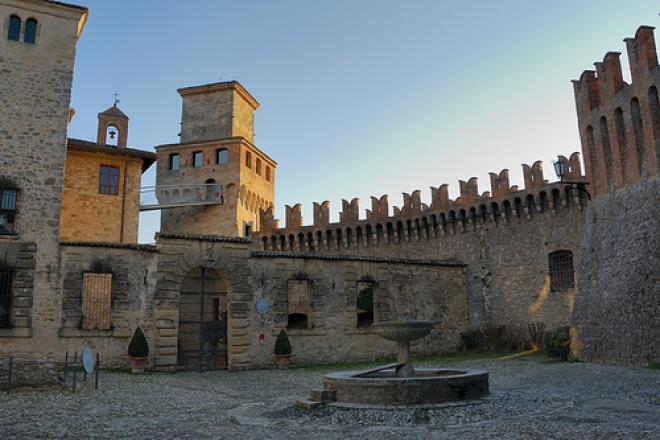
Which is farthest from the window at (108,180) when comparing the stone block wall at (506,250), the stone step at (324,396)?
the stone step at (324,396)

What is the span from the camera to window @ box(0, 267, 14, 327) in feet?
55.3

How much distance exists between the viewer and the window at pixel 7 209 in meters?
17.8

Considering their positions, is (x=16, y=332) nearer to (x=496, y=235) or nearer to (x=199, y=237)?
(x=199, y=237)

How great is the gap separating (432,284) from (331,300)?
17.5 feet

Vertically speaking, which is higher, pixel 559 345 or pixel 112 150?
pixel 112 150

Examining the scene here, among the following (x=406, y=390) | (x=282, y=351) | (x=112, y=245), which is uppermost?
(x=112, y=245)

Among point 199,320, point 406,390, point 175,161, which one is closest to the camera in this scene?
point 406,390

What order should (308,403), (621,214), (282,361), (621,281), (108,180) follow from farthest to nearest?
(108,180)
(282,361)
(621,214)
(621,281)
(308,403)

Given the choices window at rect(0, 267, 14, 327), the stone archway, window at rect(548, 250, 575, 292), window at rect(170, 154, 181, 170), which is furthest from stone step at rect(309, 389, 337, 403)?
window at rect(170, 154, 181, 170)

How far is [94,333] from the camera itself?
17.0 metres

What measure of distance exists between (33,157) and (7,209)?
193 centimetres

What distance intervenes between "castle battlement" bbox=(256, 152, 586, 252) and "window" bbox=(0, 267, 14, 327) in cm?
1682

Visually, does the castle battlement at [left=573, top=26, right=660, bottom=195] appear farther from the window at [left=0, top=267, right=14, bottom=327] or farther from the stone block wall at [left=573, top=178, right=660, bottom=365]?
Result: the window at [left=0, top=267, right=14, bottom=327]

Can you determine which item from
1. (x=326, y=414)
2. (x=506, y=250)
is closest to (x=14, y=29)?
(x=326, y=414)
